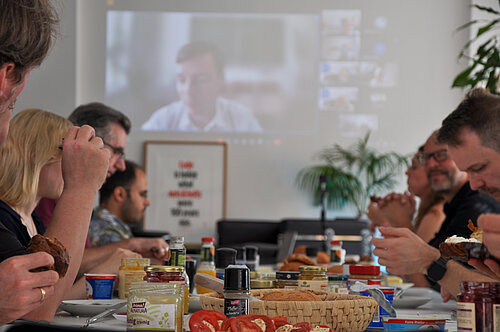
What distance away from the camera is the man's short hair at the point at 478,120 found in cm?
244

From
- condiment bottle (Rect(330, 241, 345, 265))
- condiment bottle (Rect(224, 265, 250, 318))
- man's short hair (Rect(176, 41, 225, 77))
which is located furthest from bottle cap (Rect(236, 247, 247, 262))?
man's short hair (Rect(176, 41, 225, 77))

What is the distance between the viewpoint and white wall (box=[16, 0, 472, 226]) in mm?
7824

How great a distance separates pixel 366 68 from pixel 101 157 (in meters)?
6.52

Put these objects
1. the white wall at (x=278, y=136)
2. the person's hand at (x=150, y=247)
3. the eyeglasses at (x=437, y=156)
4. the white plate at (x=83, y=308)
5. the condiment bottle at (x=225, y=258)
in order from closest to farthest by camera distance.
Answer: the white plate at (x=83, y=308)
the condiment bottle at (x=225, y=258)
the person's hand at (x=150, y=247)
the eyeglasses at (x=437, y=156)
the white wall at (x=278, y=136)

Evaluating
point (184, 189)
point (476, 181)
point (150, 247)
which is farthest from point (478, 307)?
point (184, 189)

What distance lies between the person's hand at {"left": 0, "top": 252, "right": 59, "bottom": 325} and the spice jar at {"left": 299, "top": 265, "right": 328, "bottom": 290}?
82cm

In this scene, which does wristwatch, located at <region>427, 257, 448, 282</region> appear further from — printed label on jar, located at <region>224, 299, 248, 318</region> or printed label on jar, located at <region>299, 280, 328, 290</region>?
printed label on jar, located at <region>224, 299, 248, 318</region>

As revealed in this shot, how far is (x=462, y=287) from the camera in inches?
47.9

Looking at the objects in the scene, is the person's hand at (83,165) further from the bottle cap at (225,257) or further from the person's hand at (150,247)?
the person's hand at (150,247)

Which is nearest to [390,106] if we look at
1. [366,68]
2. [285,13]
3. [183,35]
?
[366,68]

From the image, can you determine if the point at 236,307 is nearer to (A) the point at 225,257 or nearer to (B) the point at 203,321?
(B) the point at 203,321

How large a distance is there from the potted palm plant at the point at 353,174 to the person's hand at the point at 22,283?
20.4ft

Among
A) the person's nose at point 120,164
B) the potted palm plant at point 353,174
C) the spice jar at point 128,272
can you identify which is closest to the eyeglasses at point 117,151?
the person's nose at point 120,164

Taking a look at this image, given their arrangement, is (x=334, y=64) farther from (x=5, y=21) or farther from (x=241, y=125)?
(x=5, y=21)
